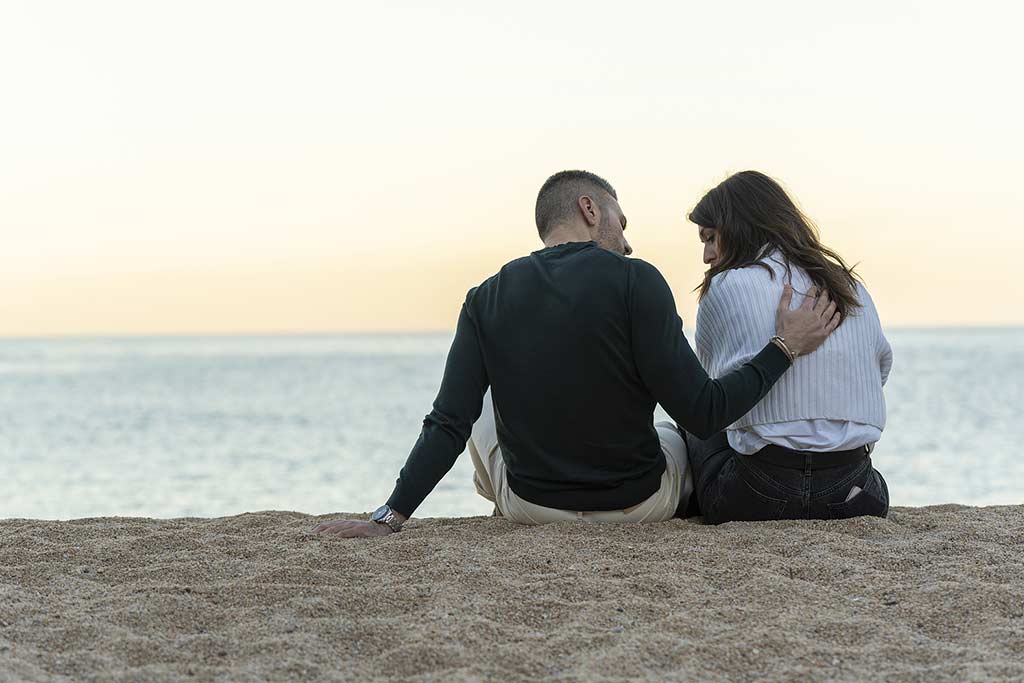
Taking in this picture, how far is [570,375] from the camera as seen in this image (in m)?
3.96

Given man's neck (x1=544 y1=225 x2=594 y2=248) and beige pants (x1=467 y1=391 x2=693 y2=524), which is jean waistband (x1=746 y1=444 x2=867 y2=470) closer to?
beige pants (x1=467 y1=391 x2=693 y2=524)

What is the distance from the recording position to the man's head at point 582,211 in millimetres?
4227

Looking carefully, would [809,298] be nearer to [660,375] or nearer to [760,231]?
[760,231]

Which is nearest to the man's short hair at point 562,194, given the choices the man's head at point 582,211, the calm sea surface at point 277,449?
the man's head at point 582,211

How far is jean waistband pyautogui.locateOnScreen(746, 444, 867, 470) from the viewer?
4.00 metres

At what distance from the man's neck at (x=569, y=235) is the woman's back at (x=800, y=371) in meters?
0.55

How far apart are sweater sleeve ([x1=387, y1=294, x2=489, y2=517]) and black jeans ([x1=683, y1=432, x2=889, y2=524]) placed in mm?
1000

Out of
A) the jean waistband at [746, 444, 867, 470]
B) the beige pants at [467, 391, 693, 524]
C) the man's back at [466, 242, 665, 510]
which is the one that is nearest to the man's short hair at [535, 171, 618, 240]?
the man's back at [466, 242, 665, 510]

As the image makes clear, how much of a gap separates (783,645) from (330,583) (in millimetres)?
1491

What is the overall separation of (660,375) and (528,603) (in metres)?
1.08

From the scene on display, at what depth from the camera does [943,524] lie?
4266 millimetres

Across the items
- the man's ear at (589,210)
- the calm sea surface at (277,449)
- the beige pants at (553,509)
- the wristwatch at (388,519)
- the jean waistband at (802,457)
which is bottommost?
the calm sea surface at (277,449)

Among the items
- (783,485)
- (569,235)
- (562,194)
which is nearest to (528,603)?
(783,485)

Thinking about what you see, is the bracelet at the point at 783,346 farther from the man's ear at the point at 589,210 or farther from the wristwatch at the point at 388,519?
the wristwatch at the point at 388,519
